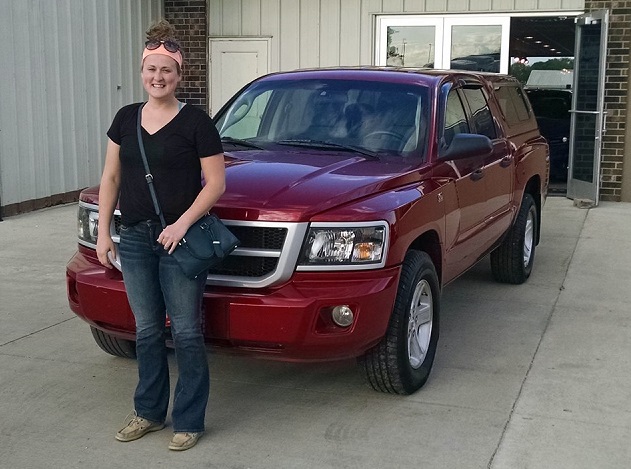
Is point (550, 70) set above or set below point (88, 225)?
above

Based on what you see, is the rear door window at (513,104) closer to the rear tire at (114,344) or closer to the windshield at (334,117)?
the windshield at (334,117)

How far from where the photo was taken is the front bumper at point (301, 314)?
13.8ft

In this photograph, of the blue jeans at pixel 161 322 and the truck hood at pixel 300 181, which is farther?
the truck hood at pixel 300 181

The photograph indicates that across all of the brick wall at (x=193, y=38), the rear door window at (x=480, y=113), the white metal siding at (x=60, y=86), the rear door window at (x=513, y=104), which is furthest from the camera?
the brick wall at (x=193, y=38)

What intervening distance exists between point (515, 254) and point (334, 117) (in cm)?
252

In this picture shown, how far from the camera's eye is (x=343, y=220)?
431 centimetres

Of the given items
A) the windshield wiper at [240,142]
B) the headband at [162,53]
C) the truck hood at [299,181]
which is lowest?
the truck hood at [299,181]

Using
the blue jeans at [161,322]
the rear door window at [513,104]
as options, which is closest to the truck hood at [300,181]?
the blue jeans at [161,322]

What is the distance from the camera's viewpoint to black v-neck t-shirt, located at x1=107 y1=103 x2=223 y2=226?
395cm

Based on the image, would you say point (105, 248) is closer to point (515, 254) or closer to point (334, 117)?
point (334, 117)

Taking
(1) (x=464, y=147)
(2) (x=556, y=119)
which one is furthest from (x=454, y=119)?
(2) (x=556, y=119)

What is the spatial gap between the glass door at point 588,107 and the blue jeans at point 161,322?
9365 millimetres

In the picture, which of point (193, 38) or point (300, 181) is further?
point (193, 38)

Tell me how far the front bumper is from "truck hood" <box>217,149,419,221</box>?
0.35 meters
